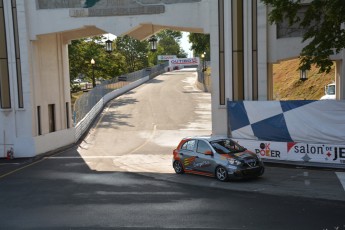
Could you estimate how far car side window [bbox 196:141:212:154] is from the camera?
16.9 metres

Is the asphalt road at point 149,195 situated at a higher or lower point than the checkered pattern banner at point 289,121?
lower

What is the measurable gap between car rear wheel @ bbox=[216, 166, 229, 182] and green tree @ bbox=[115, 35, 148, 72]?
239ft

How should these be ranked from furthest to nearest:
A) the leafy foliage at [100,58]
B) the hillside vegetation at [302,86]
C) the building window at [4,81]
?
the leafy foliage at [100,58], the hillside vegetation at [302,86], the building window at [4,81]

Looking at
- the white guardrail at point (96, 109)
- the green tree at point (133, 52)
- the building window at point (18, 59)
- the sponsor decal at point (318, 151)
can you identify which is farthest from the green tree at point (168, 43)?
the sponsor decal at point (318, 151)

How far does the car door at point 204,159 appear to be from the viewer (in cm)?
1648

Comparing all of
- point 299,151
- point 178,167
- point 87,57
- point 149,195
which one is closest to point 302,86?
point 87,57

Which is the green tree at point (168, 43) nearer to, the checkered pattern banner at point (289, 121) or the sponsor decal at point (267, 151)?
the checkered pattern banner at point (289, 121)

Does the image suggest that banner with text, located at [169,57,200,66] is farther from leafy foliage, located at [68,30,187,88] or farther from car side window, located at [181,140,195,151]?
car side window, located at [181,140,195,151]

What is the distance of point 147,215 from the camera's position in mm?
11633

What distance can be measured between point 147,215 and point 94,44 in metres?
39.6

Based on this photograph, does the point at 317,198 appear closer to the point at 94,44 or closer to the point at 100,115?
the point at 100,115

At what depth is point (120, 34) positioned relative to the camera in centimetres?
2286

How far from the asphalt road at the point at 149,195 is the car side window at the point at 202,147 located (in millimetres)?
1040

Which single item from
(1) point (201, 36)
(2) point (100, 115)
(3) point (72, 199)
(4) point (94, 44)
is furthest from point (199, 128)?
(1) point (201, 36)
